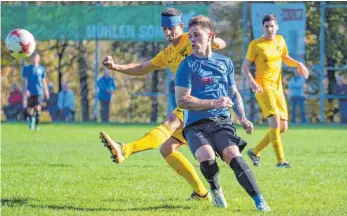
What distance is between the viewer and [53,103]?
29.8 meters

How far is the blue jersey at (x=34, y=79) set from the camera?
22.7 meters

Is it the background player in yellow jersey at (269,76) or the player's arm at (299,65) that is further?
the background player in yellow jersey at (269,76)

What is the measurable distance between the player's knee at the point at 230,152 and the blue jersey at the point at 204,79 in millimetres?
364

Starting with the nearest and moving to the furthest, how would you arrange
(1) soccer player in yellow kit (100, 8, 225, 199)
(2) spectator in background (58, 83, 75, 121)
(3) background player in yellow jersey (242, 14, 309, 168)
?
(1) soccer player in yellow kit (100, 8, 225, 199) → (3) background player in yellow jersey (242, 14, 309, 168) → (2) spectator in background (58, 83, 75, 121)

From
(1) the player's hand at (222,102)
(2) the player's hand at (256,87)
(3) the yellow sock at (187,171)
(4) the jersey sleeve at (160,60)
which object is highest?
(4) the jersey sleeve at (160,60)

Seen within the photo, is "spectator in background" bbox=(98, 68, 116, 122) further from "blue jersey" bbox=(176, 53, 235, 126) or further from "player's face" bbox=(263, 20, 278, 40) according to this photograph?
"blue jersey" bbox=(176, 53, 235, 126)

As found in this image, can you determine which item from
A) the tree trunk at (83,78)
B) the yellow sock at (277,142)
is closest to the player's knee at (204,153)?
the yellow sock at (277,142)

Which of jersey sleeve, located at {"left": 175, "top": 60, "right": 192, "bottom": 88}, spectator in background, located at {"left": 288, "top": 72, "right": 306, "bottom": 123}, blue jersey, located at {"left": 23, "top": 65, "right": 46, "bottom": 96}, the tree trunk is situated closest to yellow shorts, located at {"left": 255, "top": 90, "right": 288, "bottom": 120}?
jersey sleeve, located at {"left": 175, "top": 60, "right": 192, "bottom": 88}

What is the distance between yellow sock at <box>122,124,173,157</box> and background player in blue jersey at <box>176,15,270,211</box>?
0.32m

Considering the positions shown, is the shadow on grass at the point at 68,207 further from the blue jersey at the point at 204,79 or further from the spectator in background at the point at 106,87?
the spectator in background at the point at 106,87

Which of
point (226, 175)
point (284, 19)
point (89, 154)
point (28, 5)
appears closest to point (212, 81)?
point (226, 175)

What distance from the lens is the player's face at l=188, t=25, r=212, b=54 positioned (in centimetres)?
768

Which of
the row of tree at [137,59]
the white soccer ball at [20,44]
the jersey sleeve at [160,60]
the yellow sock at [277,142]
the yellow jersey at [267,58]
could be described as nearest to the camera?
the jersey sleeve at [160,60]

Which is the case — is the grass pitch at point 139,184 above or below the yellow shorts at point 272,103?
below
